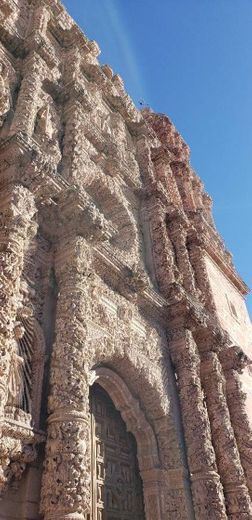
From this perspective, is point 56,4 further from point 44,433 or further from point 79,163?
point 44,433

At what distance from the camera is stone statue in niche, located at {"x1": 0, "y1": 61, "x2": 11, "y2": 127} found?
689 cm

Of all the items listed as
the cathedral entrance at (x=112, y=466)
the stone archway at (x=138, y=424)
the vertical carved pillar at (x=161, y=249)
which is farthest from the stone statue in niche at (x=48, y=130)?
the cathedral entrance at (x=112, y=466)

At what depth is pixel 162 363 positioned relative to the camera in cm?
764

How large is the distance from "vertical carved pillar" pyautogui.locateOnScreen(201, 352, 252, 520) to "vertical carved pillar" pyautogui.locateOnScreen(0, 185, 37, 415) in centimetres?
482

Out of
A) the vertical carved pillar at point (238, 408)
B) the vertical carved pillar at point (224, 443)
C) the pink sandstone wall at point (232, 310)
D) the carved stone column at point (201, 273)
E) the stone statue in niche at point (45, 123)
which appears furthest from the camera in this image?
the pink sandstone wall at point (232, 310)

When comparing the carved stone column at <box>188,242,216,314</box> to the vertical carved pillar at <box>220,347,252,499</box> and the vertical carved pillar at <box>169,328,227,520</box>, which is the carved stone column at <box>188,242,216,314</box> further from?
the vertical carved pillar at <box>169,328,227,520</box>

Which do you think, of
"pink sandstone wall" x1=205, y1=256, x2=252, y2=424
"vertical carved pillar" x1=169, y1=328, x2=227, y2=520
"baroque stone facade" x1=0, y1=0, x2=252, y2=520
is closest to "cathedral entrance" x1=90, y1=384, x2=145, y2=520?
"baroque stone facade" x1=0, y1=0, x2=252, y2=520

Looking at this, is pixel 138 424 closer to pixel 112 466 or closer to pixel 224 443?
pixel 112 466

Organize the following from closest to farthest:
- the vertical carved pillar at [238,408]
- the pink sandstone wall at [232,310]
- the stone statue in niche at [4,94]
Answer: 1. the stone statue in niche at [4,94]
2. the vertical carved pillar at [238,408]
3. the pink sandstone wall at [232,310]

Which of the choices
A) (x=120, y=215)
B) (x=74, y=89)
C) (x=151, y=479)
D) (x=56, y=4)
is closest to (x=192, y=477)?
(x=151, y=479)

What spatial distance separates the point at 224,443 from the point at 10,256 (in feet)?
17.4

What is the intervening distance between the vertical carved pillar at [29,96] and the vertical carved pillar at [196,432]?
15.1ft

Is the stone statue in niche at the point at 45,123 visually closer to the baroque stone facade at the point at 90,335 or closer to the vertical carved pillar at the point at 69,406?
the baroque stone facade at the point at 90,335

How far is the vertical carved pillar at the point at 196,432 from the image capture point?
250 inches
